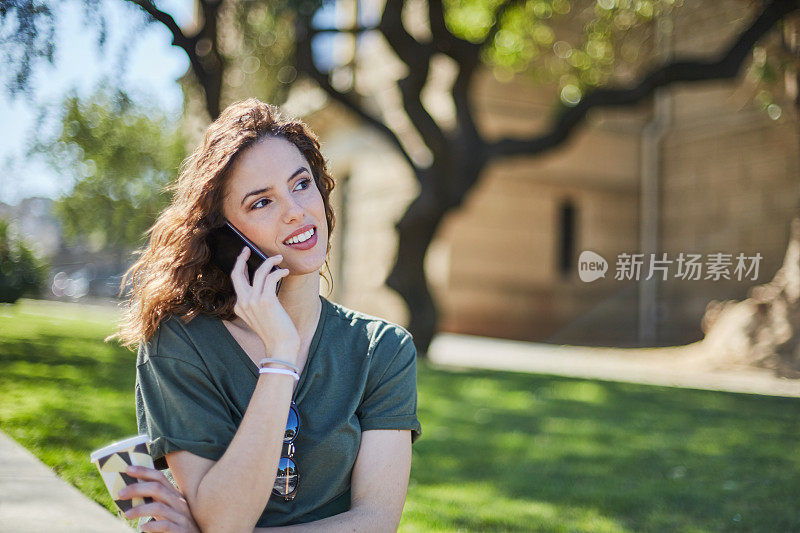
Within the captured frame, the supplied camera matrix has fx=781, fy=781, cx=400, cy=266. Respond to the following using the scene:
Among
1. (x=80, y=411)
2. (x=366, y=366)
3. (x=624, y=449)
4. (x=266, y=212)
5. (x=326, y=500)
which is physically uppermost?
(x=266, y=212)

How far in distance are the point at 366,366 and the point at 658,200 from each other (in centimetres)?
1982

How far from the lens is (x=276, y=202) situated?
252cm

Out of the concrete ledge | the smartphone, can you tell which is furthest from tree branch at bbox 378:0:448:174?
the smartphone

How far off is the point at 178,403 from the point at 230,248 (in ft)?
1.81

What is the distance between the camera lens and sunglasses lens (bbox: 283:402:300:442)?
7.66ft

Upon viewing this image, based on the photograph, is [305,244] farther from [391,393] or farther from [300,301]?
[391,393]

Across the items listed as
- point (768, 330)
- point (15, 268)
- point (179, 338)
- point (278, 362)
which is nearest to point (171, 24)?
point (15, 268)

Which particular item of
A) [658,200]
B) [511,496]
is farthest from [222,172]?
[658,200]

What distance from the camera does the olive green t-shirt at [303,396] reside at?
2.25m

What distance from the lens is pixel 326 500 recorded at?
2424 millimetres

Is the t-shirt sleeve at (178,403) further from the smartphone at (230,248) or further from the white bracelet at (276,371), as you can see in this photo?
the smartphone at (230,248)

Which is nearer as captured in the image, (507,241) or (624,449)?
(624,449)

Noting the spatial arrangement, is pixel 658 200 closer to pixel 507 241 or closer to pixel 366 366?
pixel 507 241

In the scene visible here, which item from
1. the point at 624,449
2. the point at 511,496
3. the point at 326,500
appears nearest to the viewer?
the point at 326,500
